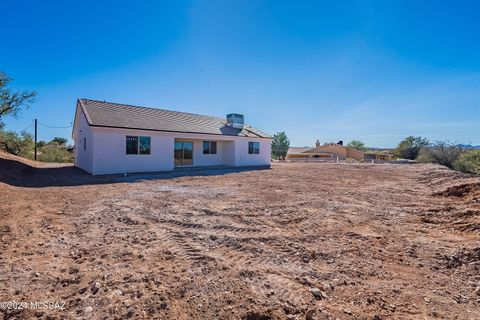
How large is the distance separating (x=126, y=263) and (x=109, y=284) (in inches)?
20.9

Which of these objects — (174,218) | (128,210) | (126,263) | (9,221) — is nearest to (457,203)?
(174,218)

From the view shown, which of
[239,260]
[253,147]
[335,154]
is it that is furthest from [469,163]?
[239,260]

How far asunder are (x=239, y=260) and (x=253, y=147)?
19.5 m

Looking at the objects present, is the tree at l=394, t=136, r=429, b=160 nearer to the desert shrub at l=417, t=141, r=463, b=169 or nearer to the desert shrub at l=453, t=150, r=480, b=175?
the desert shrub at l=417, t=141, r=463, b=169

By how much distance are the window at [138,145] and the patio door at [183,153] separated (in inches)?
122

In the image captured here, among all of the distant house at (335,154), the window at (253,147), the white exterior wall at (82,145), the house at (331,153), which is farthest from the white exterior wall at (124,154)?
the house at (331,153)

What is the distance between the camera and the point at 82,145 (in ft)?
52.0

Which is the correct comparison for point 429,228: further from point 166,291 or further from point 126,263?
point 126,263

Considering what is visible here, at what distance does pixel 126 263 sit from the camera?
3381 millimetres

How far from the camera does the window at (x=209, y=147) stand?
66.2 ft

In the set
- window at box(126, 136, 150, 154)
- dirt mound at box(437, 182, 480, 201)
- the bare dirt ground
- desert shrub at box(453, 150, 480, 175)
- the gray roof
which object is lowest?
the bare dirt ground

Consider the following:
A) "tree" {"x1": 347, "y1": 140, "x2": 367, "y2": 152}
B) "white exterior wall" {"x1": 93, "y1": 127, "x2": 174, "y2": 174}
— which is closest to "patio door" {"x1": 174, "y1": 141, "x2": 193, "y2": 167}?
"white exterior wall" {"x1": 93, "y1": 127, "x2": 174, "y2": 174}

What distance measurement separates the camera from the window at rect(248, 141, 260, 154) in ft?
74.0

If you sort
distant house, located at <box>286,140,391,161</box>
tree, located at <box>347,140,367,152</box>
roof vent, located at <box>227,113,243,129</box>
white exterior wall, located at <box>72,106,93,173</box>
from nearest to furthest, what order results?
white exterior wall, located at <box>72,106,93,173</box>
roof vent, located at <box>227,113,243,129</box>
distant house, located at <box>286,140,391,161</box>
tree, located at <box>347,140,367,152</box>
